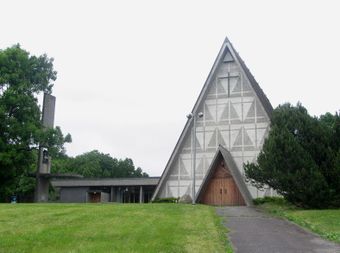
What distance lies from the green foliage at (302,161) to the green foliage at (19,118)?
15515 millimetres

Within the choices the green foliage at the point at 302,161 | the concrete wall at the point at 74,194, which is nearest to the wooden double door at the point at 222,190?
the green foliage at the point at 302,161

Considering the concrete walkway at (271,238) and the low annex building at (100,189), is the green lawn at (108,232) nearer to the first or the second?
the concrete walkway at (271,238)

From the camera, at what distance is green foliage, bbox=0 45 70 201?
33.4m

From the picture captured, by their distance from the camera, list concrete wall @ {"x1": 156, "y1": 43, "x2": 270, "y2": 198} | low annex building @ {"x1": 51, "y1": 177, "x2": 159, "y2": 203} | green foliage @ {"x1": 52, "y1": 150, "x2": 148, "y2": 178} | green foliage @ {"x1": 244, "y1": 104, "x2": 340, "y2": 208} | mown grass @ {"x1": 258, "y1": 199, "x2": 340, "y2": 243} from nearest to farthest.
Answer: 1. mown grass @ {"x1": 258, "y1": 199, "x2": 340, "y2": 243}
2. green foliage @ {"x1": 244, "y1": 104, "x2": 340, "y2": 208}
3. concrete wall @ {"x1": 156, "y1": 43, "x2": 270, "y2": 198}
4. low annex building @ {"x1": 51, "y1": 177, "x2": 159, "y2": 203}
5. green foliage @ {"x1": 52, "y1": 150, "x2": 148, "y2": 178}

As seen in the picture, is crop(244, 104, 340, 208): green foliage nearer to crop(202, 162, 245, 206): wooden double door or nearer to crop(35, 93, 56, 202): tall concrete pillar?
crop(202, 162, 245, 206): wooden double door

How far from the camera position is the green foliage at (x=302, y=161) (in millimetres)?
24609

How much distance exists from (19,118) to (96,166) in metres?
49.0

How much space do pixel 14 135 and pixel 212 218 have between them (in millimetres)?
19095

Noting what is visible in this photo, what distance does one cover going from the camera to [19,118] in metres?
34.6

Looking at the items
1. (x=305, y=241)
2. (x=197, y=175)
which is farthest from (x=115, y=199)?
(x=305, y=241)

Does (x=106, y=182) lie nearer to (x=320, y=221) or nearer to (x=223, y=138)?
(x=223, y=138)

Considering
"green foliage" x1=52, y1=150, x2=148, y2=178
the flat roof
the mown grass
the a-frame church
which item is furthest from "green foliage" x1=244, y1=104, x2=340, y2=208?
"green foliage" x1=52, y1=150, x2=148, y2=178

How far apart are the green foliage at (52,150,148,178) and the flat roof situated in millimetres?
22810

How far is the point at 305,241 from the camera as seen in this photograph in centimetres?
1455
